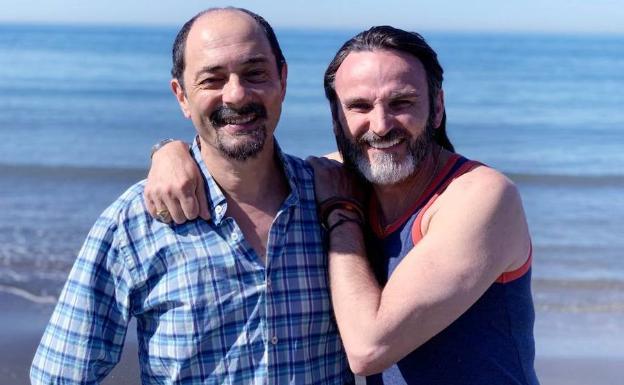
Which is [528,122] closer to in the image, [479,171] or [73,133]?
[73,133]

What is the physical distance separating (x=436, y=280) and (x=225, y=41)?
1038 millimetres

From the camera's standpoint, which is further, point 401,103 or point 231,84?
point 401,103

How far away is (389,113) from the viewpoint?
3156mm

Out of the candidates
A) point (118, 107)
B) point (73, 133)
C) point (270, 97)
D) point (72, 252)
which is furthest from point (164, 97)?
point (270, 97)

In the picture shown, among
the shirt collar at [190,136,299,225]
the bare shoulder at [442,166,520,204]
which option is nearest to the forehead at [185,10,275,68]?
the shirt collar at [190,136,299,225]

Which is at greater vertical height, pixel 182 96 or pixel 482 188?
pixel 182 96

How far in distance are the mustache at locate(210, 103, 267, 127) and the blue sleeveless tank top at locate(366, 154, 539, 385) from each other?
2.10 ft

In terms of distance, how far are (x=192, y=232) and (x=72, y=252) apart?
21.3 feet

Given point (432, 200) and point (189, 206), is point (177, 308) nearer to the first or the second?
point (189, 206)

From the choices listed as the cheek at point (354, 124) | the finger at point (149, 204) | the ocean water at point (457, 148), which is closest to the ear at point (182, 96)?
the finger at point (149, 204)

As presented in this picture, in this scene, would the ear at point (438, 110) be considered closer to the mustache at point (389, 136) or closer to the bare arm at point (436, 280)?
the mustache at point (389, 136)

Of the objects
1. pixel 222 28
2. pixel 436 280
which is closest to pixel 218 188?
pixel 222 28

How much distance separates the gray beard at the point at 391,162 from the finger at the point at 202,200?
594 millimetres

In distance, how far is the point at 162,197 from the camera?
2918mm
